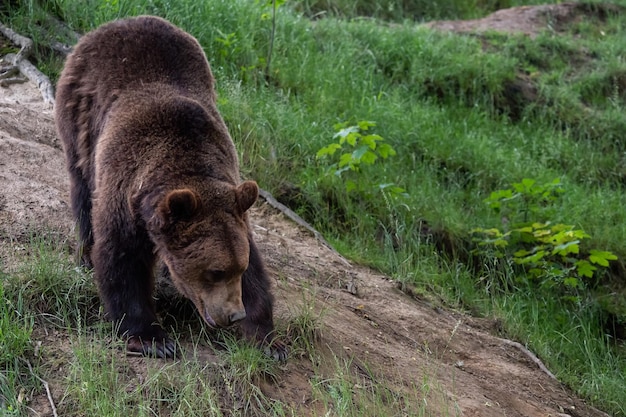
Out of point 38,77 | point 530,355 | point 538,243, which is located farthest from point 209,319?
point 538,243

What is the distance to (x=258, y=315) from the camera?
A: 14.3ft

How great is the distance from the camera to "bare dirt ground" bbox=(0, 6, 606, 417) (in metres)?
4.57

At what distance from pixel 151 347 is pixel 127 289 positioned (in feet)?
0.99

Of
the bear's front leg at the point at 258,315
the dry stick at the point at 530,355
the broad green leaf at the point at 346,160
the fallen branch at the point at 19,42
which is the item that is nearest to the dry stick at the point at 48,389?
the bear's front leg at the point at 258,315

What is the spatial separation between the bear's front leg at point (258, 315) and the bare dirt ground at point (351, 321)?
12cm

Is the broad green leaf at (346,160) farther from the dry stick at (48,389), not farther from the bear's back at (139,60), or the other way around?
the dry stick at (48,389)

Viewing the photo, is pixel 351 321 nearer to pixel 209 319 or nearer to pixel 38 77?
pixel 209 319

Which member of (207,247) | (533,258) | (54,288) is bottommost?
(533,258)

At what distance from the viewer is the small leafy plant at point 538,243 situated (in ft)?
22.8

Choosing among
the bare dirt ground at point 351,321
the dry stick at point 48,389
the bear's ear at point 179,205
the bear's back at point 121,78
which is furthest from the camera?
the bear's back at point 121,78

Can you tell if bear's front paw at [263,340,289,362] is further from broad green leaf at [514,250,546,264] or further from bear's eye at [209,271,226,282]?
broad green leaf at [514,250,546,264]

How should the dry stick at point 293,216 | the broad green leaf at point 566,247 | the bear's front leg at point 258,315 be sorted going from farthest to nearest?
the broad green leaf at point 566,247
the dry stick at point 293,216
the bear's front leg at point 258,315

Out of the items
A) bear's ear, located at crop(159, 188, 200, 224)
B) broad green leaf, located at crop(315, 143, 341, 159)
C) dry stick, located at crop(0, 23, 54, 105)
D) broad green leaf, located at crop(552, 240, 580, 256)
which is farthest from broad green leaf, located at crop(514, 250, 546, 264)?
dry stick, located at crop(0, 23, 54, 105)

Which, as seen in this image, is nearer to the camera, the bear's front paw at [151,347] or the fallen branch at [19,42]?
the bear's front paw at [151,347]
